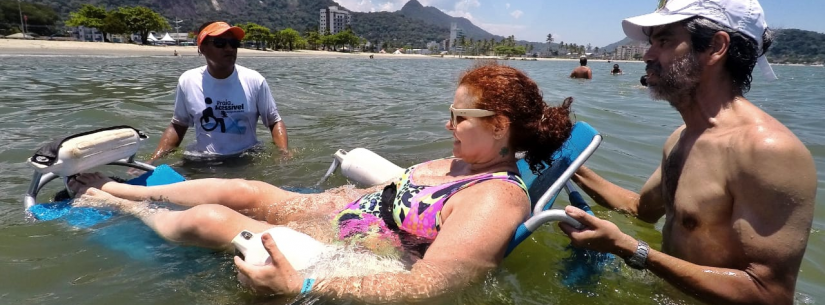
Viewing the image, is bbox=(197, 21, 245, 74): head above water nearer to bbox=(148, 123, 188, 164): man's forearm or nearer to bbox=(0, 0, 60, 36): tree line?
bbox=(148, 123, 188, 164): man's forearm

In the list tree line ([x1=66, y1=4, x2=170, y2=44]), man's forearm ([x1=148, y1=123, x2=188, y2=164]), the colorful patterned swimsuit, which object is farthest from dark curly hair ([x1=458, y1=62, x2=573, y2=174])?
tree line ([x1=66, y1=4, x2=170, y2=44])

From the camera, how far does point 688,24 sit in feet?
7.70

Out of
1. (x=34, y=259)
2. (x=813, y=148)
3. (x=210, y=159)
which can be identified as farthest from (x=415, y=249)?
(x=813, y=148)

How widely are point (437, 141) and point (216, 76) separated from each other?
303 centimetres

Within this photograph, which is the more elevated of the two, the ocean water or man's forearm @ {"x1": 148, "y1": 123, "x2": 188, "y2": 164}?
man's forearm @ {"x1": 148, "y1": 123, "x2": 188, "y2": 164}

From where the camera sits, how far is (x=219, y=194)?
314cm

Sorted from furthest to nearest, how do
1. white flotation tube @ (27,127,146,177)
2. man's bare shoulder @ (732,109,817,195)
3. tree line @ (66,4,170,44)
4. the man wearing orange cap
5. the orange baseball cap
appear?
tree line @ (66,4,170,44) < the man wearing orange cap < the orange baseball cap < white flotation tube @ (27,127,146,177) < man's bare shoulder @ (732,109,817,195)

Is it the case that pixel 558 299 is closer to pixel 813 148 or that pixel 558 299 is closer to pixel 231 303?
pixel 231 303

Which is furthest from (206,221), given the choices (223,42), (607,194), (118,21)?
(118,21)

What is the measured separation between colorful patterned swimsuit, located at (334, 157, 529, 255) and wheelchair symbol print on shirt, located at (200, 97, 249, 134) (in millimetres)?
2949

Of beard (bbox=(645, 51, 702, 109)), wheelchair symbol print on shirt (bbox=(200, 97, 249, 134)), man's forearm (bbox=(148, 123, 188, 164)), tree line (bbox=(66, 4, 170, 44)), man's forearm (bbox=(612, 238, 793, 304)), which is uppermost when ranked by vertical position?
tree line (bbox=(66, 4, 170, 44))

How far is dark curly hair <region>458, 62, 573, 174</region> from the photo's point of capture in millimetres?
2500

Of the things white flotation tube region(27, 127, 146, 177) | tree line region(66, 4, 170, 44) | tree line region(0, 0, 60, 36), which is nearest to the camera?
white flotation tube region(27, 127, 146, 177)

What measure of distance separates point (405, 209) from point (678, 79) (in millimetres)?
1500
